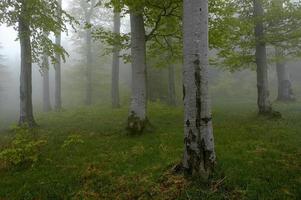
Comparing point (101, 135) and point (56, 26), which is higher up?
point (56, 26)

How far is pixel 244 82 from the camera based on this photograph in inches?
1506

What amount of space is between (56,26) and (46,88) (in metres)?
14.8

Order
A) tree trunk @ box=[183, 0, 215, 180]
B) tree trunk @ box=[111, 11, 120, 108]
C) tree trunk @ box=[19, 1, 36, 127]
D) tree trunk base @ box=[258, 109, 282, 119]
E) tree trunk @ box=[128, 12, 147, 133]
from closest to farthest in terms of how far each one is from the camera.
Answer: tree trunk @ box=[183, 0, 215, 180]
tree trunk @ box=[128, 12, 147, 133]
tree trunk base @ box=[258, 109, 282, 119]
tree trunk @ box=[19, 1, 36, 127]
tree trunk @ box=[111, 11, 120, 108]

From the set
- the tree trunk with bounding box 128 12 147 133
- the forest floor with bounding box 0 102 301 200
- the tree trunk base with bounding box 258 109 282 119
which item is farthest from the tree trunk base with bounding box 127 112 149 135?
the tree trunk base with bounding box 258 109 282 119

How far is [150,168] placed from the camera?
670 centimetres

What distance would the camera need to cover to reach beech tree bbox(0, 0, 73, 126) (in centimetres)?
1296

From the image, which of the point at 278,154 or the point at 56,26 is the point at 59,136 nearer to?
the point at 56,26

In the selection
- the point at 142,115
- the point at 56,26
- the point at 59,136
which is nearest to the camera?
the point at 142,115

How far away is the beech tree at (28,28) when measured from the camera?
1296cm

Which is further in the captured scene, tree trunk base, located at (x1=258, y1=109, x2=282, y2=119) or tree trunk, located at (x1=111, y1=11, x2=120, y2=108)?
tree trunk, located at (x1=111, y1=11, x2=120, y2=108)

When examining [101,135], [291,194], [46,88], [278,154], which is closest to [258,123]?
[278,154]

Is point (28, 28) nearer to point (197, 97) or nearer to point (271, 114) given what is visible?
point (197, 97)

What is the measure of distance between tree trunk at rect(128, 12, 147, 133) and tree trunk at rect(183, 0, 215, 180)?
4.56 m

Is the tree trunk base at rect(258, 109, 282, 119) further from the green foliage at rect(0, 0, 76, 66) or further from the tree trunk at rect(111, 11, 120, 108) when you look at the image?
the tree trunk at rect(111, 11, 120, 108)
